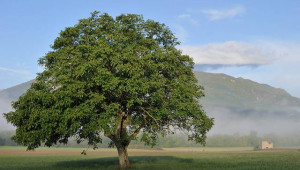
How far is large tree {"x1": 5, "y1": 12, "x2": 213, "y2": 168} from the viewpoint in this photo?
3891 cm

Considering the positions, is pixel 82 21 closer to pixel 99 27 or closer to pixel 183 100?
pixel 99 27

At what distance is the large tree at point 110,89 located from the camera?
128ft

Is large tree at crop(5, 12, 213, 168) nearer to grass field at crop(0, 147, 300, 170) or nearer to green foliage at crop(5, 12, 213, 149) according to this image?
green foliage at crop(5, 12, 213, 149)

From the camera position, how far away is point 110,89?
39.2 meters

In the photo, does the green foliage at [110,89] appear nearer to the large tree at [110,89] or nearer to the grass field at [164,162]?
the large tree at [110,89]

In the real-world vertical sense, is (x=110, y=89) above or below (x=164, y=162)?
above

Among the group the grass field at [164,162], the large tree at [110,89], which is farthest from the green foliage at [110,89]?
the grass field at [164,162]

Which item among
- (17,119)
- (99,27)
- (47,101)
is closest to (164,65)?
(99,27)

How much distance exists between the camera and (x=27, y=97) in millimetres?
40750

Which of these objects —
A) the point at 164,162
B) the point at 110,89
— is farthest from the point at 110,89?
the point at 164,162

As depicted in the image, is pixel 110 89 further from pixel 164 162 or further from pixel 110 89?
pixel 164 162

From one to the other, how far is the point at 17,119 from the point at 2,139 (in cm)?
16170

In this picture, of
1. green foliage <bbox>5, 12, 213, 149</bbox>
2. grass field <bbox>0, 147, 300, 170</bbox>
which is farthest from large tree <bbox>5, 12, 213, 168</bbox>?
grass field <bbox>0, 147, 300, 170</bbox>

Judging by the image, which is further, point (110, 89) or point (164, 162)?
point (164, 162)
